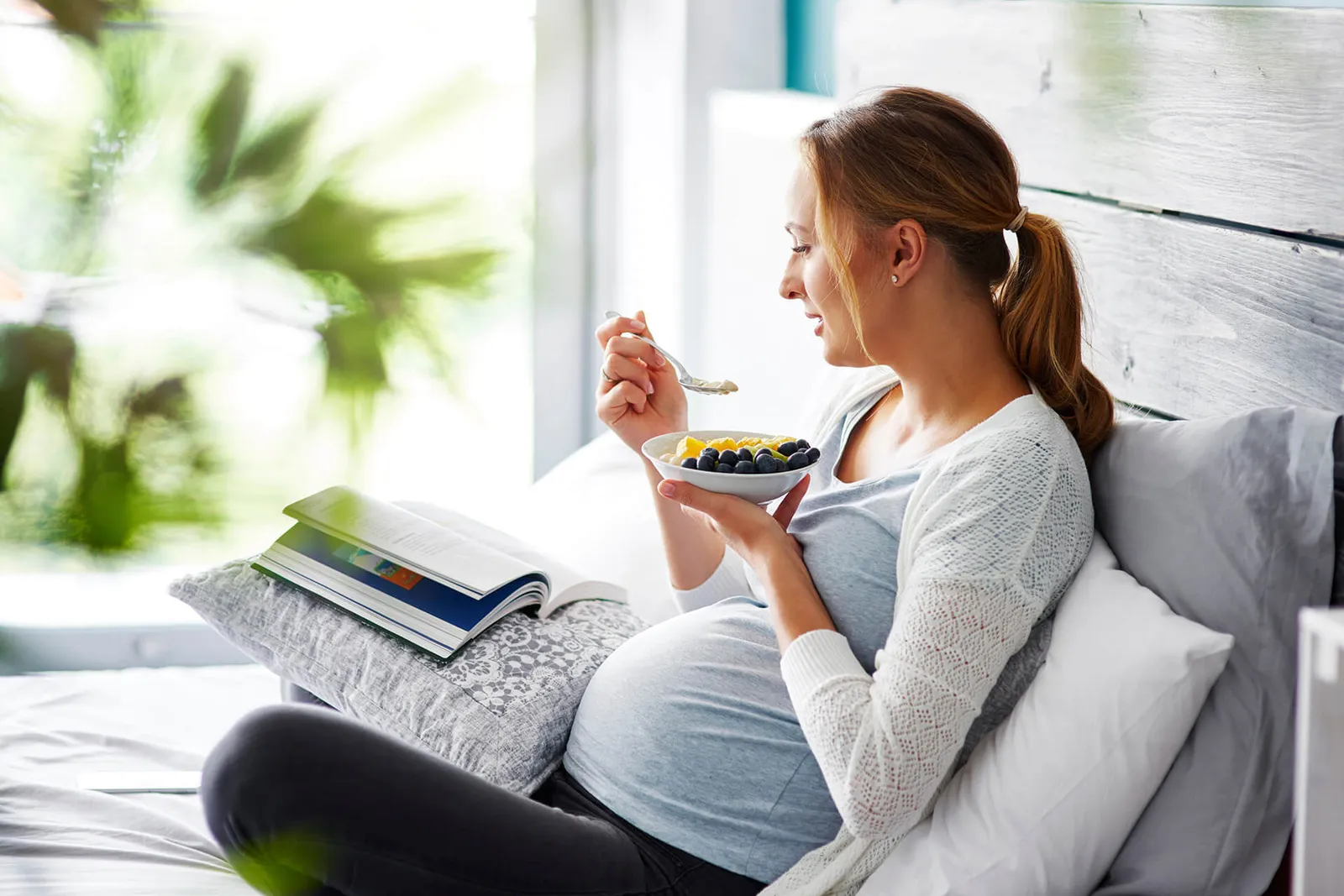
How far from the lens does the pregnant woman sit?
928 mm

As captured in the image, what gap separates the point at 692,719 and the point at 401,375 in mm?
832

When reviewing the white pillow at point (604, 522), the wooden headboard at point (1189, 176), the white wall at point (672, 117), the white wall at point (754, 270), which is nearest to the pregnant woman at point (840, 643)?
the wooden headboard at point (1189, 176)

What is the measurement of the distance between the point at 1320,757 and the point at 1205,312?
0.55 metres

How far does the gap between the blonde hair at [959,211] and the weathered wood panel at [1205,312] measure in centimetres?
9

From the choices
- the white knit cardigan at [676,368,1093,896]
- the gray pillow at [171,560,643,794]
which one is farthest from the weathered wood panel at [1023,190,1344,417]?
the gray pillow at [171,560,643,794]

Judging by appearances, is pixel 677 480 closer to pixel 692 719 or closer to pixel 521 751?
pixel 692 719

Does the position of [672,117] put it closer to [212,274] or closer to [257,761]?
[257,761]

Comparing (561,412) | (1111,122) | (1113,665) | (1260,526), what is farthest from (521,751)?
(561,412)

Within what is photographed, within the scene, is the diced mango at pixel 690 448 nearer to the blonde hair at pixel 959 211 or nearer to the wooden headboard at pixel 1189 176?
the blonde hair at pixel 959 211

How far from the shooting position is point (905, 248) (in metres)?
1.10

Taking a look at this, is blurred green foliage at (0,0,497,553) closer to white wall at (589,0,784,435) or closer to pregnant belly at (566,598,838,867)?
pregnant belly at (566,598,838,867)

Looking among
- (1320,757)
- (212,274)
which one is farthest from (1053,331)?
(212,274)

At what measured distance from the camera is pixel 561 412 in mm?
2773

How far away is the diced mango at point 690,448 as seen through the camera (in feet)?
3.67
